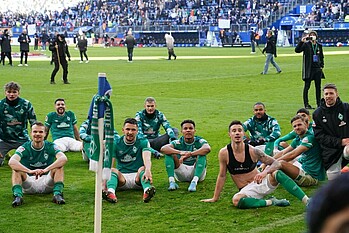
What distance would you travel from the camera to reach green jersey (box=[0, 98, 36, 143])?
11.8 meters

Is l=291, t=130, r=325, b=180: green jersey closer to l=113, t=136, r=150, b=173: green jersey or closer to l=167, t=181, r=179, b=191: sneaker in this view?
l=167, t=181, r=179, b=191: sneaker

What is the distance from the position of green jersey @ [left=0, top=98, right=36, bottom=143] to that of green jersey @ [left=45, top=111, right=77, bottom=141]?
1.21 metres

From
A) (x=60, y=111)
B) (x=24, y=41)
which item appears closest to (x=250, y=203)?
(x=60, y=111)

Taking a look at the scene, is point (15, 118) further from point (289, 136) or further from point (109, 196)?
point (289, 136)

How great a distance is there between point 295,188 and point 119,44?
7210cm

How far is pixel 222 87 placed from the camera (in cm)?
2548

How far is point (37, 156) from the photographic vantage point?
31.3ft

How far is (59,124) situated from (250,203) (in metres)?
5.69

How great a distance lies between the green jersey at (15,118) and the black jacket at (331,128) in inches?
186

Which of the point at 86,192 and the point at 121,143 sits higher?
the point at 121,143

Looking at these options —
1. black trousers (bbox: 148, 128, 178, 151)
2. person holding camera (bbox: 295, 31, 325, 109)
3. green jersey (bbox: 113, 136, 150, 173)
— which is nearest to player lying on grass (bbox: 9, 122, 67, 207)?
green jersey (bbox: 113, 136, 150, 173)

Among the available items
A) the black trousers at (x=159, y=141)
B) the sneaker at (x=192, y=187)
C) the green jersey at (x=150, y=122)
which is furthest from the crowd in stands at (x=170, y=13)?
the sneaker at (x=192, y=187)

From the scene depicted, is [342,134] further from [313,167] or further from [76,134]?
[76,134]

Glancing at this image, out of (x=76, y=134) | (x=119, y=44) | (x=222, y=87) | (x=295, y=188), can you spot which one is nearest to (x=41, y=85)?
(x=222, y=87)
